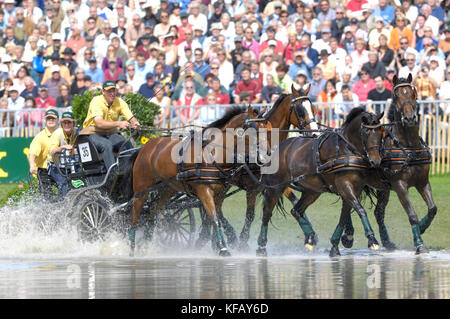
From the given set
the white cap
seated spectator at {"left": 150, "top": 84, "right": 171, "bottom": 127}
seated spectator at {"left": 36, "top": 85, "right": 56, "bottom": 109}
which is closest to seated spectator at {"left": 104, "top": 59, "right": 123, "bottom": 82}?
the white cap

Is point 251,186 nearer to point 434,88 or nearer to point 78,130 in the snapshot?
point 78,130

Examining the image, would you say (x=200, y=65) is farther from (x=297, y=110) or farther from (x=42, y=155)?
(x=297, y=110)

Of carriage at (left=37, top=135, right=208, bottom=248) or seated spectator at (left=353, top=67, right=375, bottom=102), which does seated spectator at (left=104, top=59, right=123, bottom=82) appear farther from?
carriage at (left=37, top=135, right=208, bottom=248)

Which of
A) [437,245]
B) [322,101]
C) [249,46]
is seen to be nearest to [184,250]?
[437,245]

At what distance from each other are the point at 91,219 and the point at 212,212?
6.96 feet

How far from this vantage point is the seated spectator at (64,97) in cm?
2205

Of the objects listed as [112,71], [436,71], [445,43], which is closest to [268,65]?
[436,71]

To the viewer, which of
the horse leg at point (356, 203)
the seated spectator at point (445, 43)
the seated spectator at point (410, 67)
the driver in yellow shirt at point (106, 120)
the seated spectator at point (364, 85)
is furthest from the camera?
the seated spectator at point (445, 43)

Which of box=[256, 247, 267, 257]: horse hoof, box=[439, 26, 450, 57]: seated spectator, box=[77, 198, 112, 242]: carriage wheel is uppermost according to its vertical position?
box=[439, 26, 450, 57]: seated spectator

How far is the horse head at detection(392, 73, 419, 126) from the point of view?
12.0 m

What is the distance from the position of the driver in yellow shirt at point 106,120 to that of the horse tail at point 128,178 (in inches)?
8.1

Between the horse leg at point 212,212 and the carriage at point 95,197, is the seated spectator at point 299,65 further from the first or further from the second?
the horse leg at point 212,212

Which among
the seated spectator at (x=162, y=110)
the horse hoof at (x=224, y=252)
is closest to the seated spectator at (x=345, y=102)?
the seated spectator at (x=162, y=110)

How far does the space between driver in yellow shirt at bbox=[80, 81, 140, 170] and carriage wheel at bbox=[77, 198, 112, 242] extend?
1.69 ft
